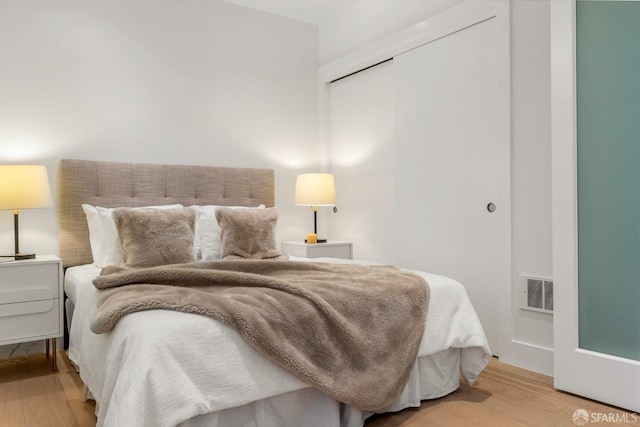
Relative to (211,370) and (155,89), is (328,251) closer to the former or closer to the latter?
(155,89)

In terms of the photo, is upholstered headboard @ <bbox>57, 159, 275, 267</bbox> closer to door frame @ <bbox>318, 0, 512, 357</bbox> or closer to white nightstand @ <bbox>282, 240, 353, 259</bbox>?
white nightstand @ <bbox>282, 240, 353, 259</bbox>

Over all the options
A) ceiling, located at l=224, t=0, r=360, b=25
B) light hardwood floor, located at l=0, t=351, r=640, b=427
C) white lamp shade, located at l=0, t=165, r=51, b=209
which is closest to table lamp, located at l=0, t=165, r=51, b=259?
white lamp shade, located at l=0, t=165, r=51, b=209

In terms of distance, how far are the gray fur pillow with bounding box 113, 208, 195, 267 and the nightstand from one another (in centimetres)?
47

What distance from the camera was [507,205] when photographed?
2881 millimetres

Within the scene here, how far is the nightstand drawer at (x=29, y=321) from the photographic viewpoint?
8.70 feet

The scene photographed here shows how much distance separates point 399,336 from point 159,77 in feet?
9.26

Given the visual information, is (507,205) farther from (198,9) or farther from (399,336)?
(198,9)

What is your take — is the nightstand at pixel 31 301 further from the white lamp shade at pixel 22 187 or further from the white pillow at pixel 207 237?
the white pillow at pixel 207 237

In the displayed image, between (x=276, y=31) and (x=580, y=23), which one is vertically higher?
(x=276, y=31)

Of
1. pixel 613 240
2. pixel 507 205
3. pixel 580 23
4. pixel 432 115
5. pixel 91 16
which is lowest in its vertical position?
pixel 613 240

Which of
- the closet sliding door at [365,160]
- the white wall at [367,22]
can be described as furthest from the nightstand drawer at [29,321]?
the white wall at [367,22]

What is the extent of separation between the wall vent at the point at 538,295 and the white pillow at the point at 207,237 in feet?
6.50

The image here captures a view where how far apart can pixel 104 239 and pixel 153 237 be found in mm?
490

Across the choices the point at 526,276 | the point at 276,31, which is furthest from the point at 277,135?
the point at 526,276
